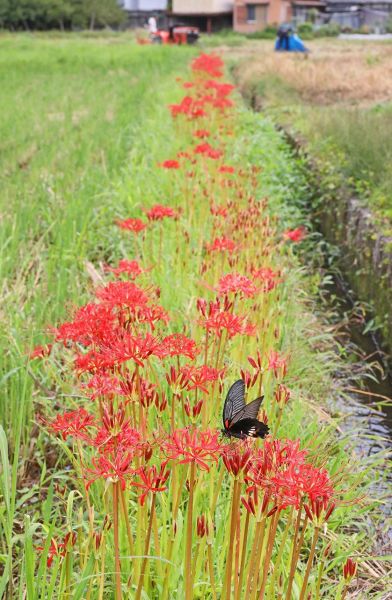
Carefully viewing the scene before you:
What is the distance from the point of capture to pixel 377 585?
2.36 m

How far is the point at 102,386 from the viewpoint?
164 cm

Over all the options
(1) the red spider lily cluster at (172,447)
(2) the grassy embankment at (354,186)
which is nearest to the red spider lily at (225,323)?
(1) the red spider lily cluster at (172,447)

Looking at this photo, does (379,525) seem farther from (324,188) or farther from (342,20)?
(342,20)

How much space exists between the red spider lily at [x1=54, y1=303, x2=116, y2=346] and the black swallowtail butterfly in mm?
A: 372

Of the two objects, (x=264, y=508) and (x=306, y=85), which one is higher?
(x=264, y=508)

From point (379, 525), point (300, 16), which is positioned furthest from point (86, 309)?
point (300, 16)

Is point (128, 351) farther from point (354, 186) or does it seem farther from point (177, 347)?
point (354, 186)

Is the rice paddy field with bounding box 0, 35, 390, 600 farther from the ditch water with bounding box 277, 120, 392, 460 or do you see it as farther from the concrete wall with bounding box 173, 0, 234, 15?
the concrete wall with bounding box 173, 0, 234, 15

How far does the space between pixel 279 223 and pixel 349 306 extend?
923 mm

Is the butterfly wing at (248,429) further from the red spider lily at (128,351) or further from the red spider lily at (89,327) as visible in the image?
the red spider lily at (89,327)

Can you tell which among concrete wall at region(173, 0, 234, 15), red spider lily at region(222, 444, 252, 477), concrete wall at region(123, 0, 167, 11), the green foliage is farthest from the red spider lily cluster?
concrete wall at region(123, 0, 167, 11)

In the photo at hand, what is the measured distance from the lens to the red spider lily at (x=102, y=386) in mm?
1618

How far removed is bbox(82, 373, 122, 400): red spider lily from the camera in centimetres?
162

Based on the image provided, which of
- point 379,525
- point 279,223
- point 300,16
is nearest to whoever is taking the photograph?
point 379,525
